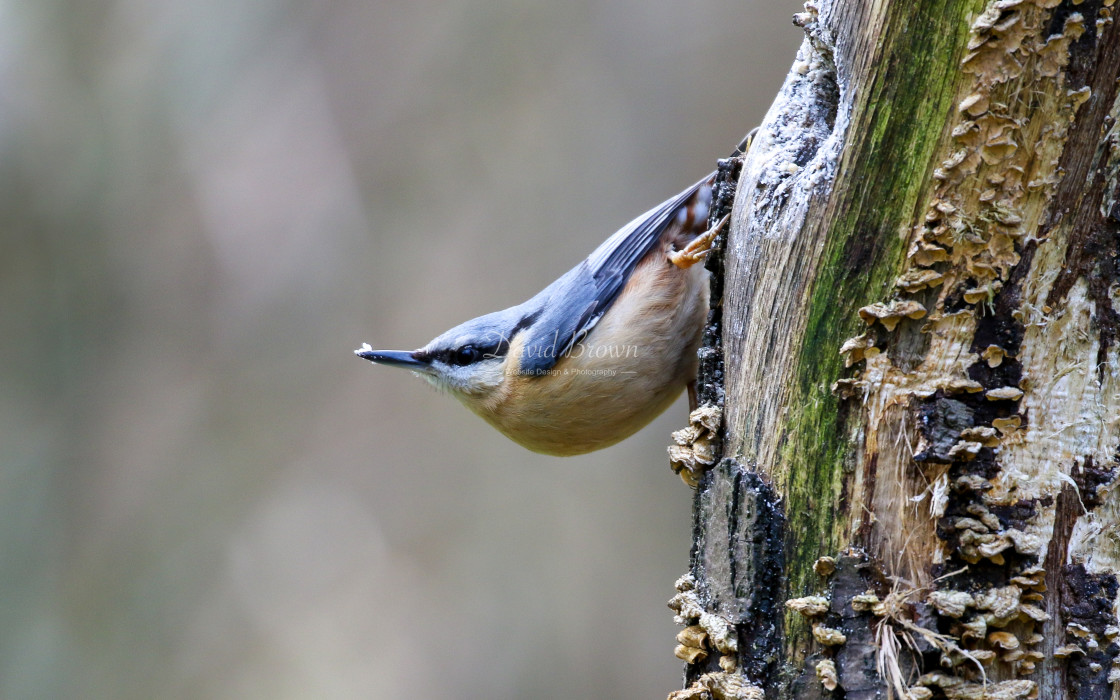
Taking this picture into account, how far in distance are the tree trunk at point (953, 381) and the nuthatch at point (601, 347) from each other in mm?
1257

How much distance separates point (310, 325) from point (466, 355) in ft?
7.89

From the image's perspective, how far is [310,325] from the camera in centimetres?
521

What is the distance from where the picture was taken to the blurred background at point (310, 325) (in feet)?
15.8

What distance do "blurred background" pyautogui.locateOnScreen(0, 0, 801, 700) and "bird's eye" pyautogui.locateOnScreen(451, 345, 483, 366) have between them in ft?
6.57

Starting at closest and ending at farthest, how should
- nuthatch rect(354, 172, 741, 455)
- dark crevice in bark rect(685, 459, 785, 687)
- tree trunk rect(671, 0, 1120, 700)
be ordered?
tree trunk rect(671, 0, 1120, 700), dark crevice in bark rect(685, 459, 785, 687), nuthatch rect(354, 172, 741, 455)


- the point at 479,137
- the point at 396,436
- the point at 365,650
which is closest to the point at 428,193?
the point at 479,137

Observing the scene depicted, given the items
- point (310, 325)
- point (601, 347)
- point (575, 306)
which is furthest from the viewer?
point (310, 325)

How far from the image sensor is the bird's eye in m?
3.20

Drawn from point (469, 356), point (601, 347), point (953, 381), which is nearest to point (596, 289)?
point (601, 347)

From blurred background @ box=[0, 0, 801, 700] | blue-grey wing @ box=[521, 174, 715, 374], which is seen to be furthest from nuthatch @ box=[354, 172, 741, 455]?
blurred background @ box=[0, 0, 801, 700]

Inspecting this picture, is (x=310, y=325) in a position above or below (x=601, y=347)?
above

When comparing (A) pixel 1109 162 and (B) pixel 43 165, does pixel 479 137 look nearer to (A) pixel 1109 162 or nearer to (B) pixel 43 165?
(B) pixel 43 165

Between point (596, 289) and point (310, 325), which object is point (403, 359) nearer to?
point (596, 289)

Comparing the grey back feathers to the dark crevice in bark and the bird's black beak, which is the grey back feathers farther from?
the dark crevice in bark
